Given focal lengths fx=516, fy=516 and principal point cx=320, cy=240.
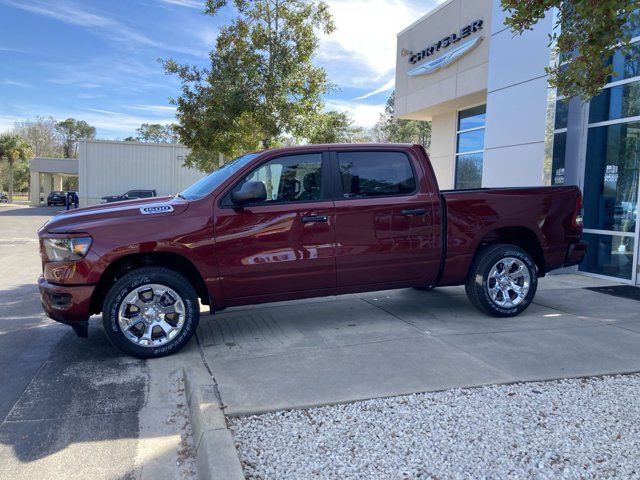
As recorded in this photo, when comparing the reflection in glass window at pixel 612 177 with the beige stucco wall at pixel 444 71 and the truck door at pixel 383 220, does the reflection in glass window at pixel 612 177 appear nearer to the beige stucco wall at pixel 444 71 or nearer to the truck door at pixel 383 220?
the truck door at pixel 383 220

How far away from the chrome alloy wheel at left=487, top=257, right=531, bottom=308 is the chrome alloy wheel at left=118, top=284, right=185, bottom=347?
138 inches

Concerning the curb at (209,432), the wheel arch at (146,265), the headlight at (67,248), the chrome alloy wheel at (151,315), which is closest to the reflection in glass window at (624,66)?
the wheel arch at (146,265)

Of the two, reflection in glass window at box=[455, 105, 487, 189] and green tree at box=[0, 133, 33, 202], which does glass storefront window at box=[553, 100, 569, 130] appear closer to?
reflection in glass window at box=[455, 105, 487, 189]

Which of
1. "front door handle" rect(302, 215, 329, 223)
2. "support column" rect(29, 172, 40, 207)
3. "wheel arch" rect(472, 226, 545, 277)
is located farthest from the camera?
"support column" rect(29, 172, 40, 207)

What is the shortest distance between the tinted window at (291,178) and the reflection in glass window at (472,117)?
1093cm

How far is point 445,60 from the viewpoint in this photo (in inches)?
595

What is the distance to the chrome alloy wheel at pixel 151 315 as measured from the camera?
4.79 meters

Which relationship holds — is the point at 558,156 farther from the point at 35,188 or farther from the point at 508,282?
the point at 35,188

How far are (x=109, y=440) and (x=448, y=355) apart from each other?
287cm

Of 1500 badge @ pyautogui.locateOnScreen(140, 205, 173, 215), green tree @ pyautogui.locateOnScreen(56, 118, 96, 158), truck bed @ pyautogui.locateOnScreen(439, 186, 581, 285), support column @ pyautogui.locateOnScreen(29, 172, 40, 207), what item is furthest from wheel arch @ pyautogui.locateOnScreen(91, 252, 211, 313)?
green tree @ pyautogui.locateOnScreen(56, 118, 96, 158)

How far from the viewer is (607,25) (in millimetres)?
4328

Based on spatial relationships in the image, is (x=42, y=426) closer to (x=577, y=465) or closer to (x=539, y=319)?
(x=577, y=465)

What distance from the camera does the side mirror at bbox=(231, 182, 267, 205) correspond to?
191 inches

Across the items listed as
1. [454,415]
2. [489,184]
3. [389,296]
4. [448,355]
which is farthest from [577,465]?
[489,184]
